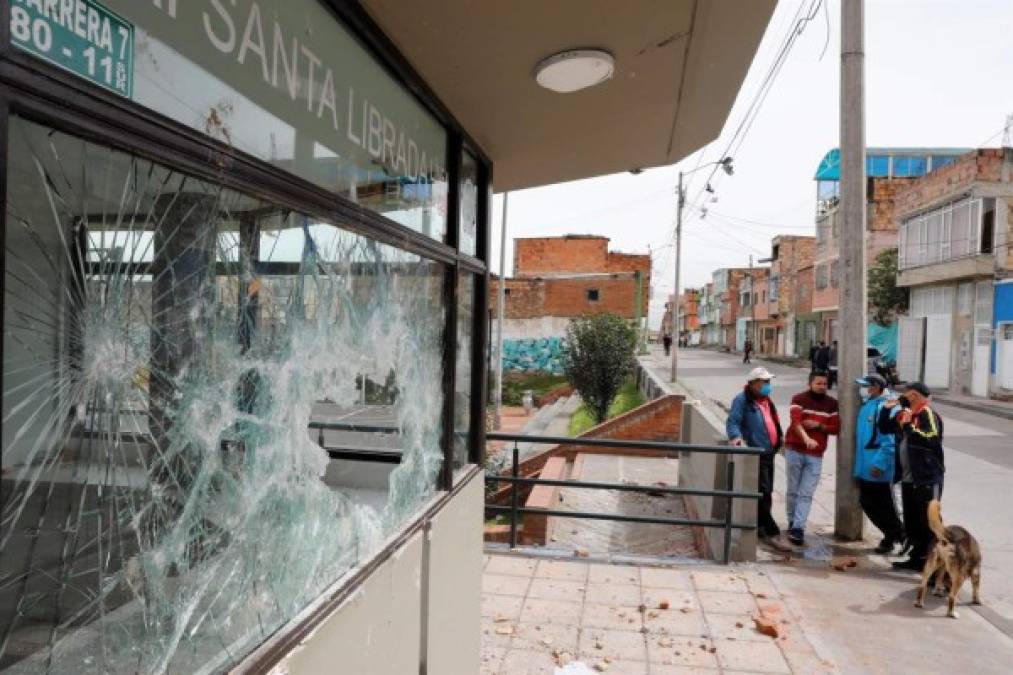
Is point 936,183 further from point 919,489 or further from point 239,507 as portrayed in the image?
point 239,507

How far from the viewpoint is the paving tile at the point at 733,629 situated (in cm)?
452

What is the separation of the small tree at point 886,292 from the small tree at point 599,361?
1755cm

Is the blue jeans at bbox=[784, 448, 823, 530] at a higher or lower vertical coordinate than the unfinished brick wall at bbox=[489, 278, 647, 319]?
lower

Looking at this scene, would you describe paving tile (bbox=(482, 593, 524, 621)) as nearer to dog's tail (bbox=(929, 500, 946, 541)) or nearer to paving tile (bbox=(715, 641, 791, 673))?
paving tile (bbox=(715, 641, 791, 673))

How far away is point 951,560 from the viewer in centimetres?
506

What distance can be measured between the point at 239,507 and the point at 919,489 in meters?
6.13

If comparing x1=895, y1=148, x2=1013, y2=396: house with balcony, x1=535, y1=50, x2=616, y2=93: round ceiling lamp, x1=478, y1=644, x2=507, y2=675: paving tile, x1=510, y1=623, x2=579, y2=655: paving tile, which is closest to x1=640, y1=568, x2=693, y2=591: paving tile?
x1=510, y1=623, x2=579, y2=655: paving tile

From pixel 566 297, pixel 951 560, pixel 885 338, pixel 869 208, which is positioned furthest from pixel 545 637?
pixel 869 208

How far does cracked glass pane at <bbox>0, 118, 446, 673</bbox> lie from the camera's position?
43.6 inches

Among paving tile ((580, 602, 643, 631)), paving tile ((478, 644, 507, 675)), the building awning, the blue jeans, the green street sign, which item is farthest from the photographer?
the blue jeans

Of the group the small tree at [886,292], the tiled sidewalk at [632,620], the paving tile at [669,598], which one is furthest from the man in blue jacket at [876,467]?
the small tree at [886,292]

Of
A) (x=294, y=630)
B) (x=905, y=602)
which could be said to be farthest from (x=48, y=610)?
(x=905, y=602)

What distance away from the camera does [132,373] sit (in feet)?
4.21

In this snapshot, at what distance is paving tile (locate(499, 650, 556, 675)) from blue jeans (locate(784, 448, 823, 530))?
3.53 meters
